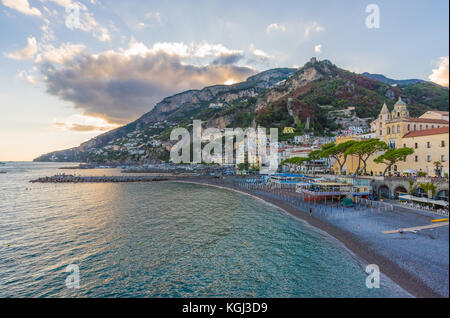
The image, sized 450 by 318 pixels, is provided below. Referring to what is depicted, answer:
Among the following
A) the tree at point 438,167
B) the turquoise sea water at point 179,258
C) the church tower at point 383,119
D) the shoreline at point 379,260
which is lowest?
the turquoise sea water at point 179,258

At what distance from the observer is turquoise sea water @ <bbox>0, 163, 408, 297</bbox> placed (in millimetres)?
11469

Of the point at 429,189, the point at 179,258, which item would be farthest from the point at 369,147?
the point at 179,258

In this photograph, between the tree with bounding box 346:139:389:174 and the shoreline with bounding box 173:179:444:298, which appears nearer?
the shoreline with bounding box 173:179:444:298

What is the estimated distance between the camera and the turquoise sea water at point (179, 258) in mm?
11469

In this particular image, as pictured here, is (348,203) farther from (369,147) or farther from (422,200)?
(369,147)

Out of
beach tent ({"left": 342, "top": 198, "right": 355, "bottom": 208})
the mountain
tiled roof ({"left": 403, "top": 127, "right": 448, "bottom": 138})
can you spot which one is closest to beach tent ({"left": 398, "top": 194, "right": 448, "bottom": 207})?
beach tent ({"left": 342, "top": 198, "right": 355, "bottom": 208})

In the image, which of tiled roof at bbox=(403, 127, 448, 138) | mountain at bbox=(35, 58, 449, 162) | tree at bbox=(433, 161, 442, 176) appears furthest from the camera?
mountain at bbox=(35, 58, 449, 162)

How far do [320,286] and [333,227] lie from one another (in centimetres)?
1022

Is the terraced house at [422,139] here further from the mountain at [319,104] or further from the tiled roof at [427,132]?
the mountain at [319,104]

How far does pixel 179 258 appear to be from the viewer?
590 inches

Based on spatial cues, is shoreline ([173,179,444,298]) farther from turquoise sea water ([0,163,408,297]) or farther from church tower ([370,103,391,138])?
church tower ([370,103,391,138])

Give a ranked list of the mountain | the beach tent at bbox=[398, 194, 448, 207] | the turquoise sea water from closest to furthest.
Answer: the turquoise sea water → the beach tent at bbox=[398, 194, 448, 207] → the mountain

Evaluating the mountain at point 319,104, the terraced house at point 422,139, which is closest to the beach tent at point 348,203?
the terraced house at point 422,139

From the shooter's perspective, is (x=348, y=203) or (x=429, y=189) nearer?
(x=429, y=189)
